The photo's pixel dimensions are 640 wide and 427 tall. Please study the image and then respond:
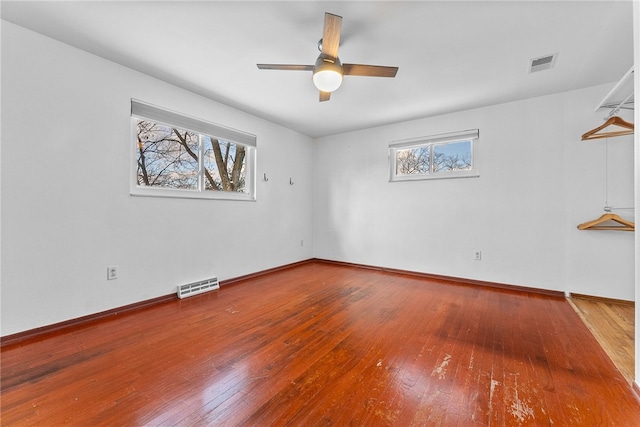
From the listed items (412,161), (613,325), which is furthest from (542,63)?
(613,325)

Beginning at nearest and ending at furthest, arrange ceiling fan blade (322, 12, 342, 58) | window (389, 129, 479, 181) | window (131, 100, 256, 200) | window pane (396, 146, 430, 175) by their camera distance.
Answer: ceiling fan blade (322, 12, 342, 58) < window (131, 100, 256, 200) < window (389, 129, 479, 181) < window pane (396, 146, 430, 175)

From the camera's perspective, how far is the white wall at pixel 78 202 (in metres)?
2.05

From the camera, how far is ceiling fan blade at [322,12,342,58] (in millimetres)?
1672

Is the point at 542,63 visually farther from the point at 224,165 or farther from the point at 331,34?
the point at 224,165

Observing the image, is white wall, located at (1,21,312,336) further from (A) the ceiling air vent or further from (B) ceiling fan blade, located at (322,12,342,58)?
(A) the ceiling air vent

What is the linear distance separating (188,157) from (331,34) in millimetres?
2426

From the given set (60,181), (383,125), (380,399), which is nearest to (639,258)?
(380,399)

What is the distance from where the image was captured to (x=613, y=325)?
2.37 m

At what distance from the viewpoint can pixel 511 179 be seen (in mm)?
3484

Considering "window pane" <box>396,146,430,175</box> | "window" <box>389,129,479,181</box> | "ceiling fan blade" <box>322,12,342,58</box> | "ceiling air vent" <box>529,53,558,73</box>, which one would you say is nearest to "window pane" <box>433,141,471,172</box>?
"window" <box>389,129,479,181</box>

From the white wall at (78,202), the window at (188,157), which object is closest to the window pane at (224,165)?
the window at (188,157)

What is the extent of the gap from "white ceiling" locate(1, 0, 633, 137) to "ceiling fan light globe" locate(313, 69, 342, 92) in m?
0.39

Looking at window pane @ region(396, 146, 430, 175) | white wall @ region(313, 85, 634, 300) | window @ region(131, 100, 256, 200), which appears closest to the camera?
window @ region(131, 100, 256, 200)

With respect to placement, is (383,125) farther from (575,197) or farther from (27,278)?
(27,278)
